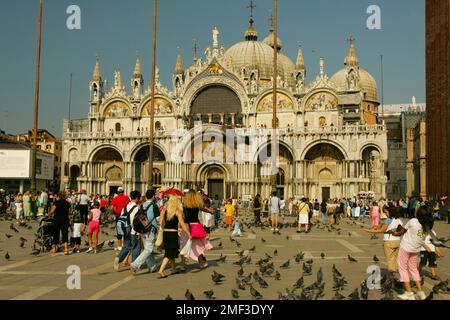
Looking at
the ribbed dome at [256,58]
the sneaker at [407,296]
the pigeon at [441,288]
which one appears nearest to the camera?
the sneaker at [407,296]

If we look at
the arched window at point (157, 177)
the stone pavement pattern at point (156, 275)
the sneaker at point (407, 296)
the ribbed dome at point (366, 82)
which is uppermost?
the ribbed dome at point (366, 82)

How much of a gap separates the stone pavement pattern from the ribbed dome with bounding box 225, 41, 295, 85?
51420 millimetres

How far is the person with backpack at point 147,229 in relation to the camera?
12.6m

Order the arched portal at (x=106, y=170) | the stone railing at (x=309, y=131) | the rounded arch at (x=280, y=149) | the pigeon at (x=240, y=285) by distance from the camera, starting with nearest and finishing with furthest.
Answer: the pigeon at (x=240, y=285)
the stone railing at (x=309, y=131)
the rounded arch at (x=280, y=149)
the arched portal at (x=106, y=170)

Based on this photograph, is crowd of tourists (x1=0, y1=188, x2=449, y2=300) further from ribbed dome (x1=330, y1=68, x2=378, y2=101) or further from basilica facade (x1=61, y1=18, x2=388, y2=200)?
ribbed dome (x1=330, y1=68, x2=378, y2=101)

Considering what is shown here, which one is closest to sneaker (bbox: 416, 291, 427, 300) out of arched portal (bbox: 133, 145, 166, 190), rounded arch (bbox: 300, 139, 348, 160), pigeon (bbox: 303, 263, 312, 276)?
pigeon (bbox: 303, 263, 312, 276)

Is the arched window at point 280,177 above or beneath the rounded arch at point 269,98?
beneath

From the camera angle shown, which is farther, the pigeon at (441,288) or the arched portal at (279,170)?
the arched portal at (279,170)

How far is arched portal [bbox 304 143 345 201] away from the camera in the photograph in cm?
5675

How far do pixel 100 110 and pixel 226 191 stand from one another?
63.4ft

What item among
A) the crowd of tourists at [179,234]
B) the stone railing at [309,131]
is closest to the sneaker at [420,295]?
the crowd of tourists at [179,234]

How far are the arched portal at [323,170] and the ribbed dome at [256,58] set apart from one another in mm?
15845

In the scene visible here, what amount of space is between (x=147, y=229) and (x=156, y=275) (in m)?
1.12

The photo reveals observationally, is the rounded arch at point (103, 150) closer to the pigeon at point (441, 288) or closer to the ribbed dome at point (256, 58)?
the ribbed dome at point (256, 58)
